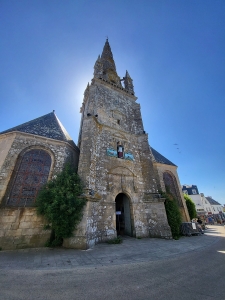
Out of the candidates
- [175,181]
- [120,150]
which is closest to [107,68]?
[120,150]

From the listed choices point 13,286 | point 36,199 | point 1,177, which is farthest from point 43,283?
point 1,177

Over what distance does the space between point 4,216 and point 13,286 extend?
4709mm

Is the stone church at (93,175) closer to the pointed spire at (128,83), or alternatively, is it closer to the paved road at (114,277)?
the paved road at (114,277)

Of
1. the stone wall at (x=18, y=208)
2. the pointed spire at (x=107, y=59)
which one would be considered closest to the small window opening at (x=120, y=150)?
the stone wall at (x=18, y=208)

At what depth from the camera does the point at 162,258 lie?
186 inches

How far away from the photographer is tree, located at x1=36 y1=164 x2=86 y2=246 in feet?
20.8

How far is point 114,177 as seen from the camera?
→ 9625mm

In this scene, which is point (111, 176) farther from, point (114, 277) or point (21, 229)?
point (114, 277)

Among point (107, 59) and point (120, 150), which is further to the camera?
point (107, 59)

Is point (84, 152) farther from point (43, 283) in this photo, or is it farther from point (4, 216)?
point (43, 283)

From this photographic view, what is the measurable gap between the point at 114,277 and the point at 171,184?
13.1 metres

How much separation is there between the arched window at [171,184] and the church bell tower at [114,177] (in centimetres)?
470

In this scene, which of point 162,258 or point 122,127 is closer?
point 162,258

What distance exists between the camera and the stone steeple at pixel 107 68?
15.6m
